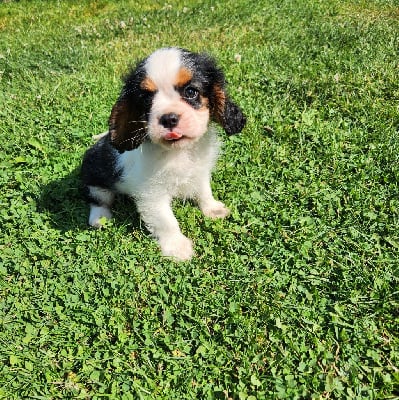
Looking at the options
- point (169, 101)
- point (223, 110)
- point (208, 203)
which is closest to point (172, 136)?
point (169, 101)

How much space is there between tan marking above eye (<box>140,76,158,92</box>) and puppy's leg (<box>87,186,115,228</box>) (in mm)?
1217

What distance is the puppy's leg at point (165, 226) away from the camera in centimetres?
356

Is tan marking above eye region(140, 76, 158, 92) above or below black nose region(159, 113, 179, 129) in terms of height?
above

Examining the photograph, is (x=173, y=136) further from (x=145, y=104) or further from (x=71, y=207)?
(x=71, y=207)

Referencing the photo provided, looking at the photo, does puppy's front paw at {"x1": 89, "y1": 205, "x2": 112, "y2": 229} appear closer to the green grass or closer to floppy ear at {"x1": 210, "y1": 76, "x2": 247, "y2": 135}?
the green grass

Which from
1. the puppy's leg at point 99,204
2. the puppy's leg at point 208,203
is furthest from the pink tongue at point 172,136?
the puppy's leg at point 99,204

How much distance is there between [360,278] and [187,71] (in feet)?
6.24

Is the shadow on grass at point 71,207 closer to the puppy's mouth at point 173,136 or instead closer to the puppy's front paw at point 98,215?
the puppy's front paw at point 98,215

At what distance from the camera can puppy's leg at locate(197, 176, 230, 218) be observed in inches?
154

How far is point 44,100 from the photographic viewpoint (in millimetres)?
5719

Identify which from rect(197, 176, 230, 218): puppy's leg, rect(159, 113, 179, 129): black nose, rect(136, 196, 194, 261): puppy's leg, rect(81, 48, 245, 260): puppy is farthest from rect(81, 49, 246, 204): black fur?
rect(197, 176, 230, 218): puppy's leg

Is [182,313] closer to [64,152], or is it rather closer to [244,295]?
[244,295]

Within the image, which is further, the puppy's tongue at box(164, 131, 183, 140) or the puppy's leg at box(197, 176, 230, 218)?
the puppy's leg at box(197, 176, 230, 218)

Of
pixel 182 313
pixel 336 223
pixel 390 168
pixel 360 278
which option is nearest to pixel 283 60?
pixel 390 168
